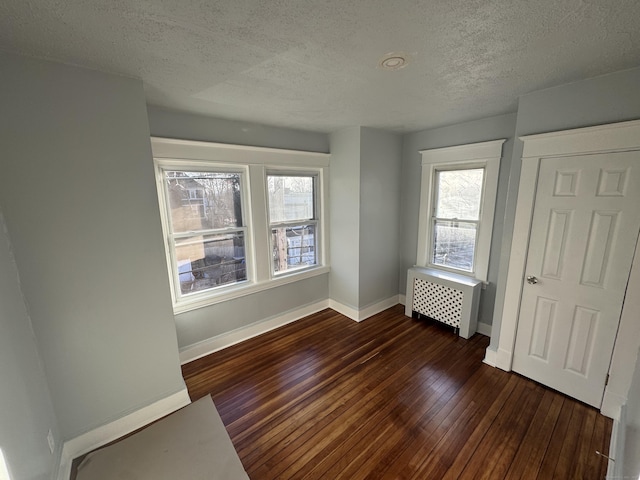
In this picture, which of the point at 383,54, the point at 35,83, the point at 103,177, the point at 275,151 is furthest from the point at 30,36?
the point at 275,151

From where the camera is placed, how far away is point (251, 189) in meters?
2.88

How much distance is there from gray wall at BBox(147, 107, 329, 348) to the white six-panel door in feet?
7.78

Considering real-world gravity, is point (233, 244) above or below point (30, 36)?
below

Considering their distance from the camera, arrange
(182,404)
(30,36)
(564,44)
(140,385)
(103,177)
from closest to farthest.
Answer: (30,36) < (564,44) < (103,177) < (140,385) < (182,404)

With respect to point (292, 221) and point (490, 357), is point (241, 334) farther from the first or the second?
point (490, 357)

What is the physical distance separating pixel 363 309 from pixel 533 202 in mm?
2166

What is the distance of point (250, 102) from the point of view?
2164 mm

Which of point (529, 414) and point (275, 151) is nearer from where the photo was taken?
point (529, 414)

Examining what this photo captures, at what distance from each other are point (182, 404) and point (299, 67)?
267 cm

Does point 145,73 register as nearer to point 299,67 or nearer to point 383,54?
point 299,67

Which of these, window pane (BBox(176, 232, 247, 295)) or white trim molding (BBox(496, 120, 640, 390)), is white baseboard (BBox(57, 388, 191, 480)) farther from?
white trim molding (BBox(496, 120, 640, 390))

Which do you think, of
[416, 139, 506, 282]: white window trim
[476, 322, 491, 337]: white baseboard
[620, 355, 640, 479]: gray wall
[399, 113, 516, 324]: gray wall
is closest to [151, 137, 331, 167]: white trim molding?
[399, 113, 516, 324]: gray wall

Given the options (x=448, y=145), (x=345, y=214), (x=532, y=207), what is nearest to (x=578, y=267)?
(x=532, y=207)

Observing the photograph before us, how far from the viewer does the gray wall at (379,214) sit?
10.5 feet
